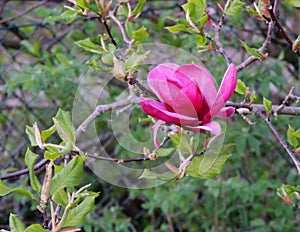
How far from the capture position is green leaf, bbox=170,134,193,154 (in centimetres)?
65

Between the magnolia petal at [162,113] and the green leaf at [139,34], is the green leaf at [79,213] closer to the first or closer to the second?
the magnolia petal at [162,113]

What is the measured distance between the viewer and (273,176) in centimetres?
194

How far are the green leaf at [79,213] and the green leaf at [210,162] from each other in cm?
12

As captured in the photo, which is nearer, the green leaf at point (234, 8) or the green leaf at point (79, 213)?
the green leaf at point (79, 213)

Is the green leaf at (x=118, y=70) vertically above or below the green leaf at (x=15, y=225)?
above

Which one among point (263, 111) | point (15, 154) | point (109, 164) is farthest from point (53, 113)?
point (263, 111)

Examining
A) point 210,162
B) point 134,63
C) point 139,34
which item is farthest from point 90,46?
point 210,162

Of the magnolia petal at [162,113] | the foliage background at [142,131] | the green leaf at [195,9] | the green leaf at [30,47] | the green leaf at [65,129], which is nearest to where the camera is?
the magnolia petal at [162,113]

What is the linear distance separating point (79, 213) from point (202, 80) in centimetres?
20

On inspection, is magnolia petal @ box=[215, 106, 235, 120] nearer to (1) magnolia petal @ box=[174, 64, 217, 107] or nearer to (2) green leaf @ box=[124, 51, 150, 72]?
(1) magnolia petal @ box=[174, 64, 217, 107]

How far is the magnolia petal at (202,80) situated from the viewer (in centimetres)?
61

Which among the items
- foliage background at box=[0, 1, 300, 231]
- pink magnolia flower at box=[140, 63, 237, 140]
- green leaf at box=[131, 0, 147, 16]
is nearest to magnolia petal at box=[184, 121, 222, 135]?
pink magnolia flower at box=[140, 63, 237, 140]

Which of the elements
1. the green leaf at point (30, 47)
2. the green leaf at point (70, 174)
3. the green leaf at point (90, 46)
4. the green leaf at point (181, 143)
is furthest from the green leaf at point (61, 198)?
the green leaf at point (30, 47)

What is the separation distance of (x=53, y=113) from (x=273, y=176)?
76 centimetres
